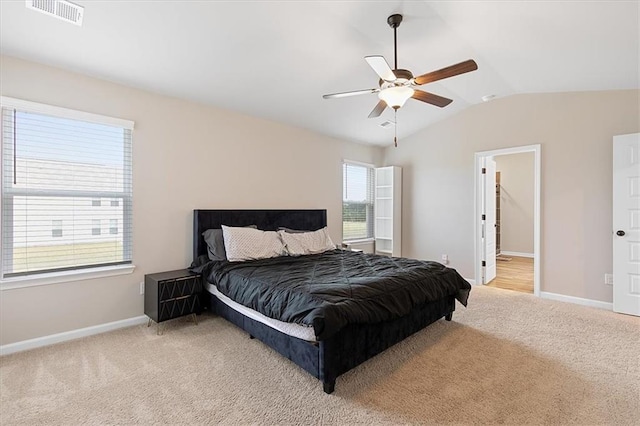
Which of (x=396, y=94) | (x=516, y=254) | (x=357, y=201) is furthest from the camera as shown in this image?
(x=516, y=254)

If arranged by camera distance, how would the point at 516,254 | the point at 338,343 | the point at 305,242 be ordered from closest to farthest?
the point at 338,343 → the point at 305,242 → the point at 516,254

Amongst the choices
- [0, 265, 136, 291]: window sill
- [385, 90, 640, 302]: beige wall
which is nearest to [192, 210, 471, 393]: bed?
[0, 265, 136, 291]: window sill

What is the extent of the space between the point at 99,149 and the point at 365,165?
13.9 feet

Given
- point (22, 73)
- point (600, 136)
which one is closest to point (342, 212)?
point (600, 136)

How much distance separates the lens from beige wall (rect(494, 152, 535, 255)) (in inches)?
301

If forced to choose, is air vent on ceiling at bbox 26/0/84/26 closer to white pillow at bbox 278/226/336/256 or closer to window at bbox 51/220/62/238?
window at bbox 51/220/62/238

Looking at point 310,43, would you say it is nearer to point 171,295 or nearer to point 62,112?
point 62,112

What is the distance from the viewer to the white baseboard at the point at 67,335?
105 inches

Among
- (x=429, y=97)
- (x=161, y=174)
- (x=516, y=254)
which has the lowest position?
(x=516, y=254)

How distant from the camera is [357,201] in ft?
19.5

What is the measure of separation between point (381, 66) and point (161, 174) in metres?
2.59

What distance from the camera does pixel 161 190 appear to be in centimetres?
350

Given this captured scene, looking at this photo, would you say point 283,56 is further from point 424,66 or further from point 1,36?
point 1,36

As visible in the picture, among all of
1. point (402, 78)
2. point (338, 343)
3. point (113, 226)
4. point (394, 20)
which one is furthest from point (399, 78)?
point (113, 226)
